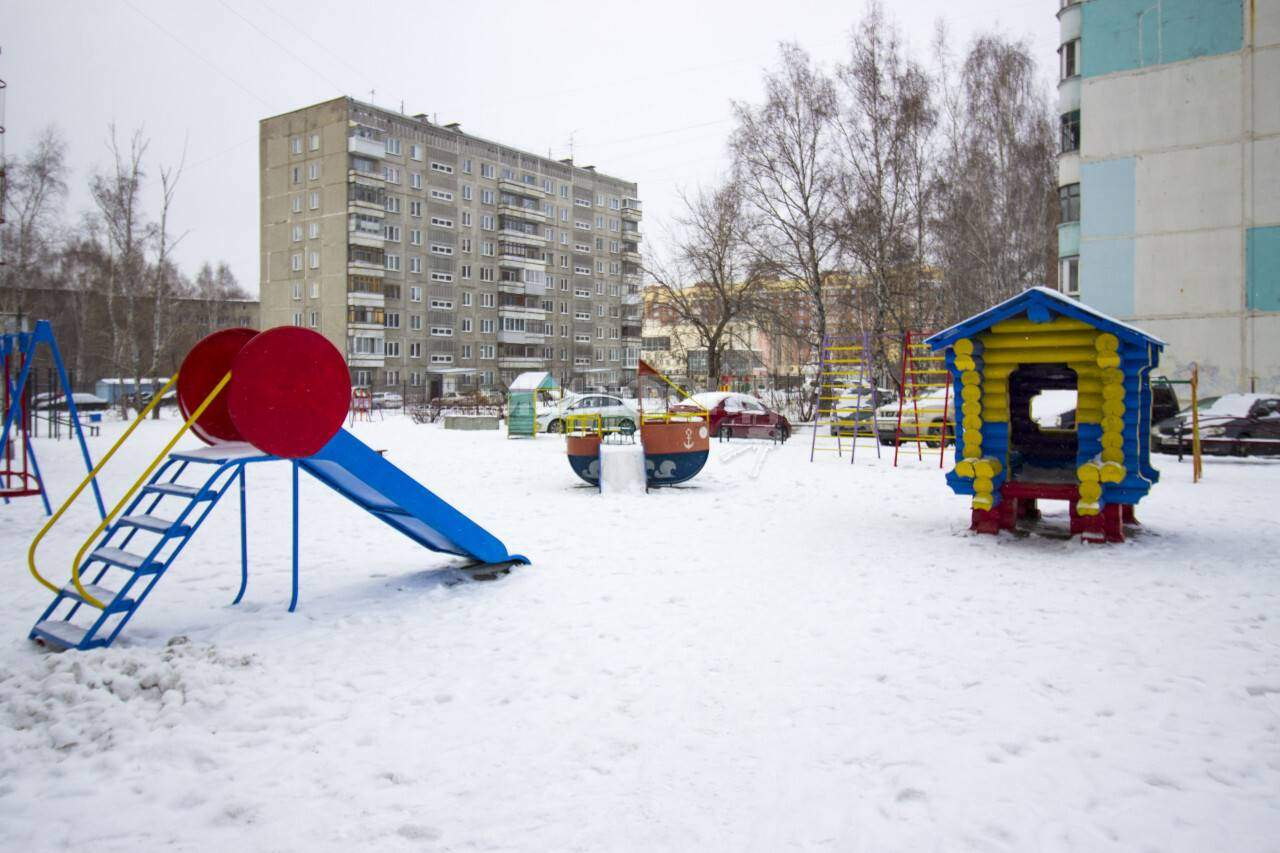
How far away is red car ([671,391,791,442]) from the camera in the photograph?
22953 millimetres

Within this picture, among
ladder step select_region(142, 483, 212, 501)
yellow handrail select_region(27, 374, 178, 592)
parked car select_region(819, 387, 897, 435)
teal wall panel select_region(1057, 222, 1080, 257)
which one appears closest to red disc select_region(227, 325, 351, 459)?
ladder step select_region(142, 483, 212, 501)

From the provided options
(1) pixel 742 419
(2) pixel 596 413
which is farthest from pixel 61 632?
(2) pixel 596 413

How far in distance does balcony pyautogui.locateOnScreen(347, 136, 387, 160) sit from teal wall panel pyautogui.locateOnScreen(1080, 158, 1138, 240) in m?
49.1

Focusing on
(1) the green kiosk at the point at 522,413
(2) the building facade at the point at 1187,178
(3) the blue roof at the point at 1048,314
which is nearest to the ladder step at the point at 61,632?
(3) the blue roof at the point at 1048,314

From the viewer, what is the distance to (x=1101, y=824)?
2.95 m

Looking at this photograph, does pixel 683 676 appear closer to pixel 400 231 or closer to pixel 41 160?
pixel 41 160

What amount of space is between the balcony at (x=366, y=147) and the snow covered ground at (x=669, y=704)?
56.6 meters

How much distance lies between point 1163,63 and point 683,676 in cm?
2588

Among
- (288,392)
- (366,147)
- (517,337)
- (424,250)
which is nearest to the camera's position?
(288,392)

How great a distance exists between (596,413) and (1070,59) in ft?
63.7

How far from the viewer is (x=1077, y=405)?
8648 mm

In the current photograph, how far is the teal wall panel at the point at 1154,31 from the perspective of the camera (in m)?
22.0

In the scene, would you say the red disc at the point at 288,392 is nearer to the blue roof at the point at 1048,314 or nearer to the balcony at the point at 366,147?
the blue roof at the point at 1048,314

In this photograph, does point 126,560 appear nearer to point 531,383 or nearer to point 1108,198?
point 531,383
